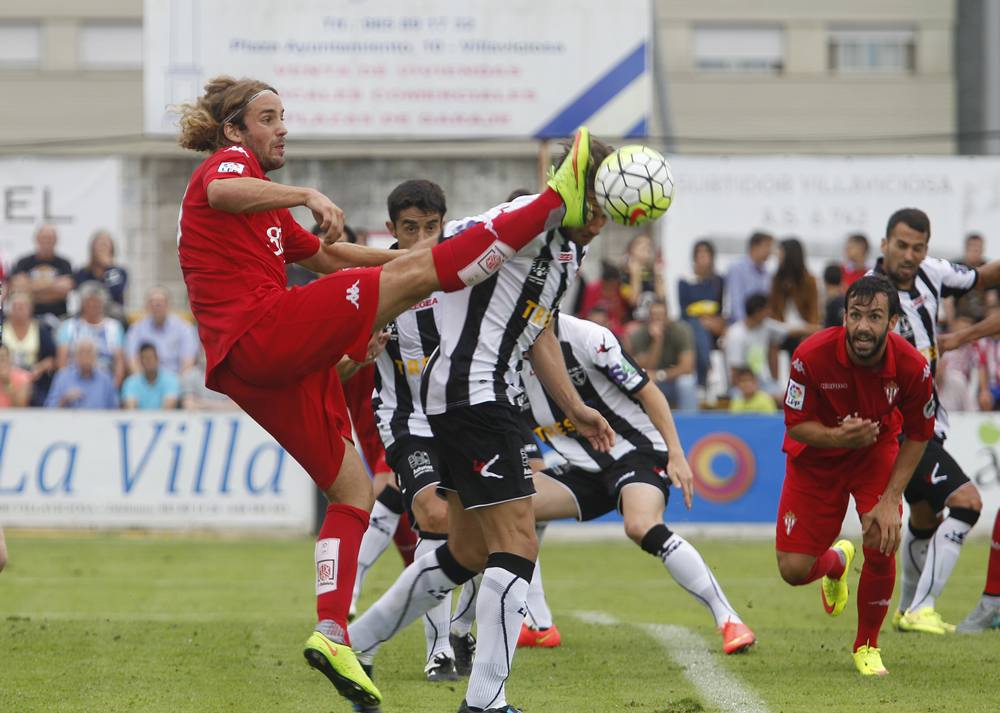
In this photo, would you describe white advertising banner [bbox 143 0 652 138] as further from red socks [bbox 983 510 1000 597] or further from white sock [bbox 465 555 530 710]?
white sock [bbox 465 555 530 710]

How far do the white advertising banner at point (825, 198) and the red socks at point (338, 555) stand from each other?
47.2 feet

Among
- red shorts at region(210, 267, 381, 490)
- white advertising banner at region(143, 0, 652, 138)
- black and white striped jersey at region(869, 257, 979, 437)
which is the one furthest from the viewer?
white advertising banner at region(143, 0, 652, 138)

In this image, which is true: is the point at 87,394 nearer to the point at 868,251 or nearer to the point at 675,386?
the point at 675,386

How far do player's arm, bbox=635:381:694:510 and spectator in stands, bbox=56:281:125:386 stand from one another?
34.4 feet

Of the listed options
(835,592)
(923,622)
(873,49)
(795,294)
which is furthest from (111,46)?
(835,592)

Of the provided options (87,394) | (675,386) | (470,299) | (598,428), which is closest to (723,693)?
(598,428)

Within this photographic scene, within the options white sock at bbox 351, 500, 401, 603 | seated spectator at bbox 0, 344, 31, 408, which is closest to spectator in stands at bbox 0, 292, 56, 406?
seated spectator at bbox 0, 344, 31, 408

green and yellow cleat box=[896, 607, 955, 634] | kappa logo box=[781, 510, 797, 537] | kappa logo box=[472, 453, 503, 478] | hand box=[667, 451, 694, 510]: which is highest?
kappa logo box=[472, 453, 503, 478]

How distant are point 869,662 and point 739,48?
1144 inches

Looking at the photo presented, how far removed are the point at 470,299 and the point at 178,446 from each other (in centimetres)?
1082

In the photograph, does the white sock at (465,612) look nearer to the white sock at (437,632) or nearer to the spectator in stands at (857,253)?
the white sock at (437,632)

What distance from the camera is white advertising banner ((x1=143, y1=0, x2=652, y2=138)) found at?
22438 mm

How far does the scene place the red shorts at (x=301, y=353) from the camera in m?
6.18

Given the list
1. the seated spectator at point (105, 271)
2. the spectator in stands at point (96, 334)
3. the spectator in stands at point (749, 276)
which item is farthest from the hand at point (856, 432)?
the seated spectator at point (105, 271)
